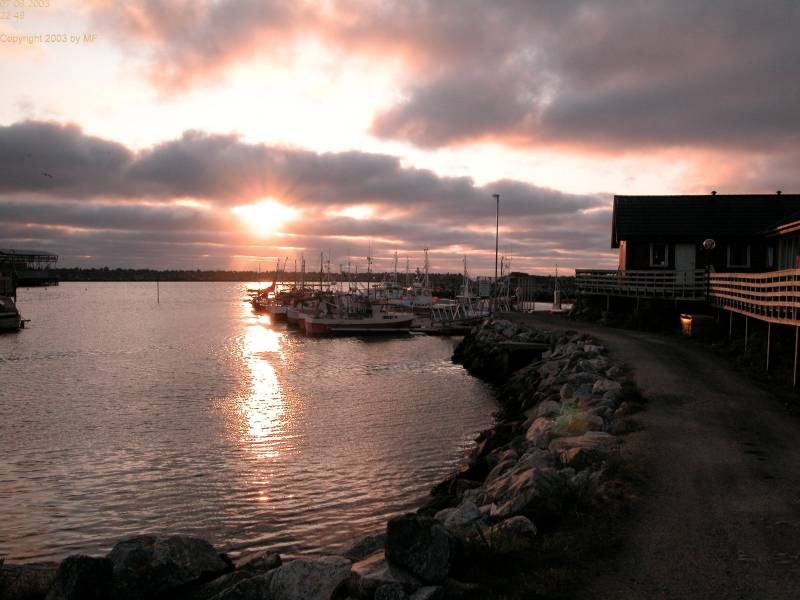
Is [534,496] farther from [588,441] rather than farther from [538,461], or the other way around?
[588,441]

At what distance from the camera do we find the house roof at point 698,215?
4012cm

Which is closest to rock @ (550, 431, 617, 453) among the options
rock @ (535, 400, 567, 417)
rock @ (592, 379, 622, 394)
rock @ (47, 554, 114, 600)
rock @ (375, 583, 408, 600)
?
rock @ (535, 400, 567, 417)

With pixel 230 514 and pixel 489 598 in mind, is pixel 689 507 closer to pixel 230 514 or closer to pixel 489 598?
pixel 489 598

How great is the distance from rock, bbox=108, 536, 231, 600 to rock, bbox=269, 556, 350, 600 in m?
1.77

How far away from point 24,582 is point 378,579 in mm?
5022

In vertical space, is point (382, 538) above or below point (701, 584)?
below

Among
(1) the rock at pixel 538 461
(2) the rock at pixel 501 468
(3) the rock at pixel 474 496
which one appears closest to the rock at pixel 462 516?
(3) the rock at pixel 474 496

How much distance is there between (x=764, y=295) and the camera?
20438 millimetres

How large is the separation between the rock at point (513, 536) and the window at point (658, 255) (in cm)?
3674

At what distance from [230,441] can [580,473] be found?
1377cm

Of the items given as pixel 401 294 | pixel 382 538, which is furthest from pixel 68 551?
pixel 401 294

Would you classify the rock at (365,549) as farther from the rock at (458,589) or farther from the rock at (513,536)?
the rock at (458,589)

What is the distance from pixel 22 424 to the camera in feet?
75.7

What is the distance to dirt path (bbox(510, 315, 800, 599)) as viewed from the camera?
22.0 feet
